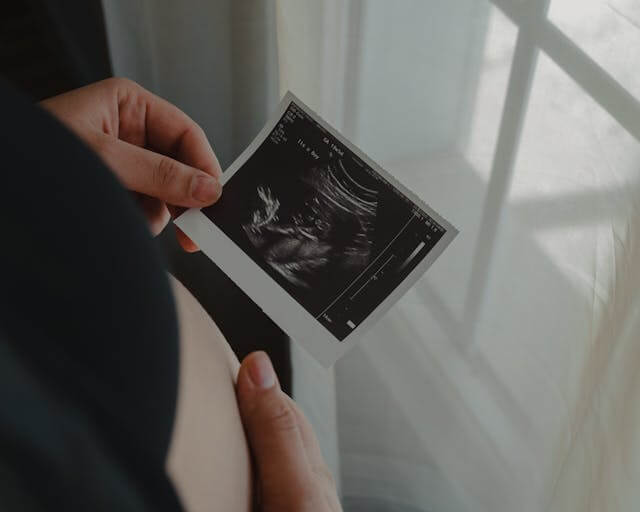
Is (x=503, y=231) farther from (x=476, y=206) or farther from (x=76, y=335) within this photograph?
(x=76, y=335)

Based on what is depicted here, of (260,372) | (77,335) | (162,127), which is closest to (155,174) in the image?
(162,127)

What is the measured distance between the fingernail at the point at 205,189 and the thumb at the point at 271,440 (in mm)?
213

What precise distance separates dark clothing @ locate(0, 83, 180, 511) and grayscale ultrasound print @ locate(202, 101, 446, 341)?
608 millimetres

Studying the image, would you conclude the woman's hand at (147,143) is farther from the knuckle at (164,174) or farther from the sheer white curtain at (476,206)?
the sheer white curtain at (476,206)

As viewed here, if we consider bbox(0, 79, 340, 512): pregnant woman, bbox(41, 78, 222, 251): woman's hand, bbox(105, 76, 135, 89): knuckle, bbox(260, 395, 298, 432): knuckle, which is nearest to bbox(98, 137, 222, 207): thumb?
bbox(41, 78, 222, 251): woman's hand

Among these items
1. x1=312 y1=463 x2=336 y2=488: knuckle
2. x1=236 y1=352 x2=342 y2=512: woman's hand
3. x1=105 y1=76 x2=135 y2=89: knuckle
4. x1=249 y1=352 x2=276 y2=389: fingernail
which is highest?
x1=105 y1=76 x2=135 y2=89: knuckle

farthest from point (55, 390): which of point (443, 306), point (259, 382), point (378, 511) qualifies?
point (378, 511)

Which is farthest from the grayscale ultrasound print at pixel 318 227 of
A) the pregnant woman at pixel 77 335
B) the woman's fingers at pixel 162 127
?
the pregnant woman at pixel 77 335

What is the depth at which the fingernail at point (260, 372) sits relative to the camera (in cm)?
87

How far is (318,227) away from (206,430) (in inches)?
14.1

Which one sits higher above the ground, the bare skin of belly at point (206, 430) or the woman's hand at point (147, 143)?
→ the woman's hand at point (147, 143)

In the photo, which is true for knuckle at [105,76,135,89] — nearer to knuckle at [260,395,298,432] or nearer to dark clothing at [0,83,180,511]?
knuckle at [260,395,298,432]

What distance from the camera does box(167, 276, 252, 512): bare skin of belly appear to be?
67 centimetres

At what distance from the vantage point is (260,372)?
875mm
